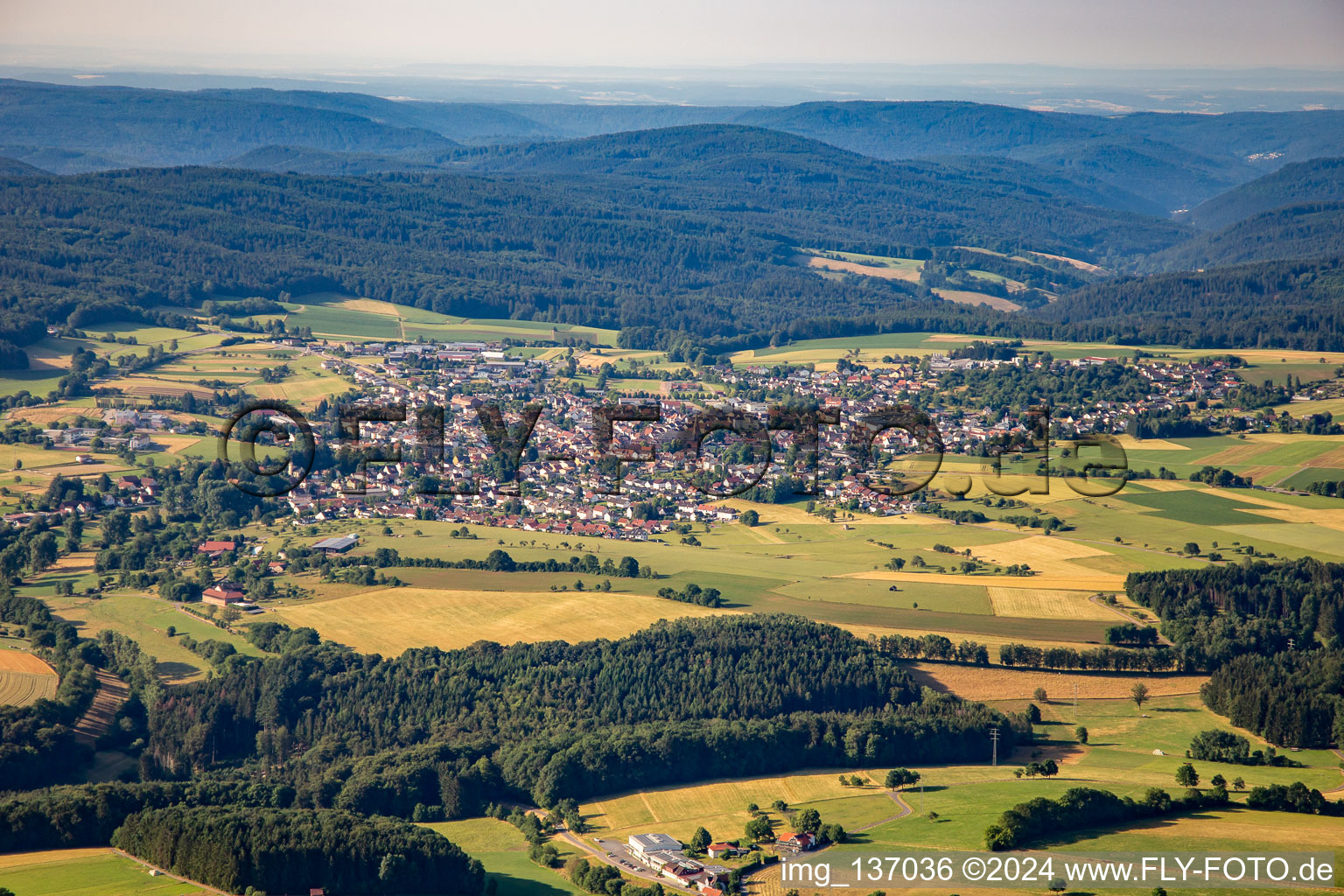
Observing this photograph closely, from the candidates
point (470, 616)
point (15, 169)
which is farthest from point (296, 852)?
point (15, 169)

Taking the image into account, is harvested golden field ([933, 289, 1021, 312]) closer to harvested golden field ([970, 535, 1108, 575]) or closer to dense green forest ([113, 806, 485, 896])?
harvested golden field ([970, 535, 1108, 575])

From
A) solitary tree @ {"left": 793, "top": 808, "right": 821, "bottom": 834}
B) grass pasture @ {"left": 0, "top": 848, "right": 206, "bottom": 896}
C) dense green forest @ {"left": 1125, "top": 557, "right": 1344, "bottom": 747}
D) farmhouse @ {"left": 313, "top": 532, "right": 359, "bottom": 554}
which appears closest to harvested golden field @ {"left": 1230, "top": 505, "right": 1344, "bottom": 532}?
dense green forest @ {"left": 1125, "top": 557, "right": 1344, "bottom": 747}

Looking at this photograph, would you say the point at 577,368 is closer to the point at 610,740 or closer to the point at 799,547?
the point at 799,547

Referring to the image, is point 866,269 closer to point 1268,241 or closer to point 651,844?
point 1268,241

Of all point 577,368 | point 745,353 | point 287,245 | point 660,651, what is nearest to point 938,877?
point 660,651

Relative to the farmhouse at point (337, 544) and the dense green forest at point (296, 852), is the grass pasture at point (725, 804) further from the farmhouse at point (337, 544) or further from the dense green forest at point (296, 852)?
the farmhouse at point (337, 544)

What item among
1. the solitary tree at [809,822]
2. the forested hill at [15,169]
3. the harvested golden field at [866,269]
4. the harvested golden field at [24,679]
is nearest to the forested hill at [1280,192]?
the harvested golden field at [866,269]
